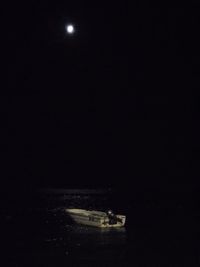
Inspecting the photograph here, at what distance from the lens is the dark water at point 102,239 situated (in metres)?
47.3

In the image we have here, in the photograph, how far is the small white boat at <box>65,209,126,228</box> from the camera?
6341cm

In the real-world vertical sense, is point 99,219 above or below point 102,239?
above

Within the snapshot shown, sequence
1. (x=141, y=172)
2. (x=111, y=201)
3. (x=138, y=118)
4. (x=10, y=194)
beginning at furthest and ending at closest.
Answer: (x=138, y=118), (x=141, y=172), (x=10, y=194), (x=111, y=201)

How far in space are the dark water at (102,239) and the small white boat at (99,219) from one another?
90 centimetres

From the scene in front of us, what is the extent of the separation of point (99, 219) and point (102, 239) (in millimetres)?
5933

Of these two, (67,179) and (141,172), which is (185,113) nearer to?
(141,172)

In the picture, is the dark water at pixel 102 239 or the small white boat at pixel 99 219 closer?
the dark water at pixel 102 239

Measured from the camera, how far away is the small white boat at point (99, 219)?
63406 mm

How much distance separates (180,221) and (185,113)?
9856 cm

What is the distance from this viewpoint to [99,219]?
63125mm

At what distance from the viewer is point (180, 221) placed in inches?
2955

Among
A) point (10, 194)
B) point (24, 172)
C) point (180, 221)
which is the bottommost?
point (180, 221)

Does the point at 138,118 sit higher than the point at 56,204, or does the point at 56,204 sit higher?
the point at 138,118

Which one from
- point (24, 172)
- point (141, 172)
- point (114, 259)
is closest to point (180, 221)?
point (114, 259)
